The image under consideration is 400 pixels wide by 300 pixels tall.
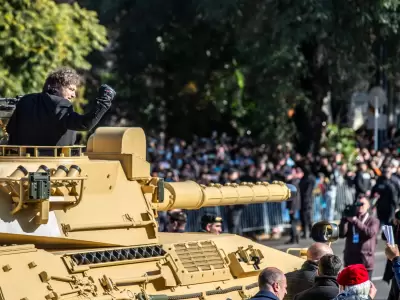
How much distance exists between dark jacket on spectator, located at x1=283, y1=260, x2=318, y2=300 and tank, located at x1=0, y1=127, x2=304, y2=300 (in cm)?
33

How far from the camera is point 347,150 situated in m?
31.8

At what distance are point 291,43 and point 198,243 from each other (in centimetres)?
1474

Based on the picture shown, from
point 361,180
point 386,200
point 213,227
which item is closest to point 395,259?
point 213,227

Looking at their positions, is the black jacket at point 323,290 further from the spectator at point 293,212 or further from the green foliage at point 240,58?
the green foliage at point 240,58

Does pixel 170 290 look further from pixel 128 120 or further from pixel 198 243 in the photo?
pixel 128 120

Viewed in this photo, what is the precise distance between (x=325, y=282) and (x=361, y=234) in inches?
235

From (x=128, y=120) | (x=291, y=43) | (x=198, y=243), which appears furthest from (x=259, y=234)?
(x=198, y=243)

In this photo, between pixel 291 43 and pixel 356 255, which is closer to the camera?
pixel 356 255

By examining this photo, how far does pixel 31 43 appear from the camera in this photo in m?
20.6

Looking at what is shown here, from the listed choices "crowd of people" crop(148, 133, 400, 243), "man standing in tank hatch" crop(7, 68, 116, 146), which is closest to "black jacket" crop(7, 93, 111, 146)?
"man standing in tank hatch" crop(7, 68, 116, 146)

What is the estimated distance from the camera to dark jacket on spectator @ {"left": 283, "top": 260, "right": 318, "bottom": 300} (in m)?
10.5

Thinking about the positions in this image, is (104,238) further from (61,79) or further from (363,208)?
(363,208)

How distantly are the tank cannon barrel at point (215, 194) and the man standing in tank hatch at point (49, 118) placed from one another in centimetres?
120

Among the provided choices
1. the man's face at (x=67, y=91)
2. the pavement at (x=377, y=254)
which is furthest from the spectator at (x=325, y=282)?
the pavement at (x=377, y=254)
